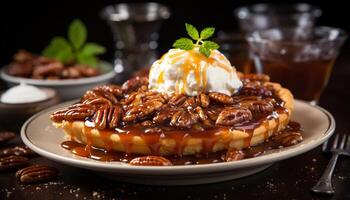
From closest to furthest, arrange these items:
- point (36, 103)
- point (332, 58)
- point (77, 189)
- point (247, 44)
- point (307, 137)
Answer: point (77, 189), point (307, 137), point (36, 103), point (332, 58), point (247, 44)

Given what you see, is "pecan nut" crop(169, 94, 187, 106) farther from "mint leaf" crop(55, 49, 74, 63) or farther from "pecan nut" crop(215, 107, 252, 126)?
"mint leaf" crop(55, 49, 74, 63)

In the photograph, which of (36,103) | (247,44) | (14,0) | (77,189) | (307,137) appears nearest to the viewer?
(77,189)

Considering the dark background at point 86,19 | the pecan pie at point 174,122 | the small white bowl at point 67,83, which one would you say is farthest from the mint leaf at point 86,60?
the pecan pie at point 174,122

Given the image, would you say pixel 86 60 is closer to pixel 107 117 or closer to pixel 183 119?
pixel 107 117

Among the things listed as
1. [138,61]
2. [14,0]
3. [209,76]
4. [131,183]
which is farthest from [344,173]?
[14,0]

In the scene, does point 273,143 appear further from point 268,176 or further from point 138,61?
point 138,61
